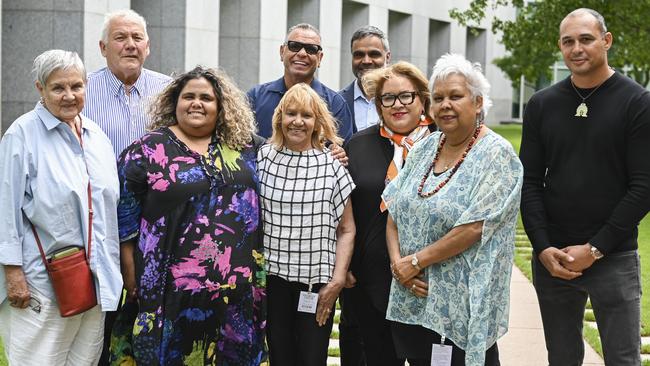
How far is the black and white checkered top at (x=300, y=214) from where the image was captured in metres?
5.48

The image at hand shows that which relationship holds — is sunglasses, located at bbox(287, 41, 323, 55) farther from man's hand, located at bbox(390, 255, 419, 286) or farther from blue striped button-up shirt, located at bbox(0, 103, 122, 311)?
man's hand, located at bbox(390, 255, 419, 286)

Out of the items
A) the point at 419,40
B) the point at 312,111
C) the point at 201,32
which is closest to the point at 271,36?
the point at 201,32

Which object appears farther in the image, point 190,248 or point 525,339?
point 525,339

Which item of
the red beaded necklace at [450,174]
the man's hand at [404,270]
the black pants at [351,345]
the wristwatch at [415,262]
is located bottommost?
the black pants at [351,345]

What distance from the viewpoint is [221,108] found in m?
5.55

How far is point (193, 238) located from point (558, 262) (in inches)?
84.1

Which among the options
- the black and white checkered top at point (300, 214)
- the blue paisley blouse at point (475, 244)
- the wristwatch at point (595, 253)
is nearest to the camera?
the blue paisley blouse at point (475, 244)

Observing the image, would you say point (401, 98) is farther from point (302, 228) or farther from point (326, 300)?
point (326, 300)

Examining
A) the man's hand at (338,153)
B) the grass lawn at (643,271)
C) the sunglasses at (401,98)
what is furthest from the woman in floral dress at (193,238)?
the grass lawn at (643,271)

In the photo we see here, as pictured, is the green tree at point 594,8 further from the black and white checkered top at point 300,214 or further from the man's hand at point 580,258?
the black and white checkered top at point 300,214

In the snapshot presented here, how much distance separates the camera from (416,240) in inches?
204

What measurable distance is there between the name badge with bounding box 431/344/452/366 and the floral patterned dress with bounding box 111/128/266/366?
109 centimetres

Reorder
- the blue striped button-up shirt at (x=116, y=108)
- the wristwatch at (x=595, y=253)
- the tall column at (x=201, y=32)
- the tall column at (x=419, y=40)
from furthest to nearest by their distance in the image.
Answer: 1. the tall column at (x=419, y=40)
2. the tall column at (x=201, y=32)
3. the blue striped button-up shirt at (x=116, y=108)
4. the wristwatch at (x=595, y=253)

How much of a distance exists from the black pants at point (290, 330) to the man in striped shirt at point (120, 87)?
1.39 meters
